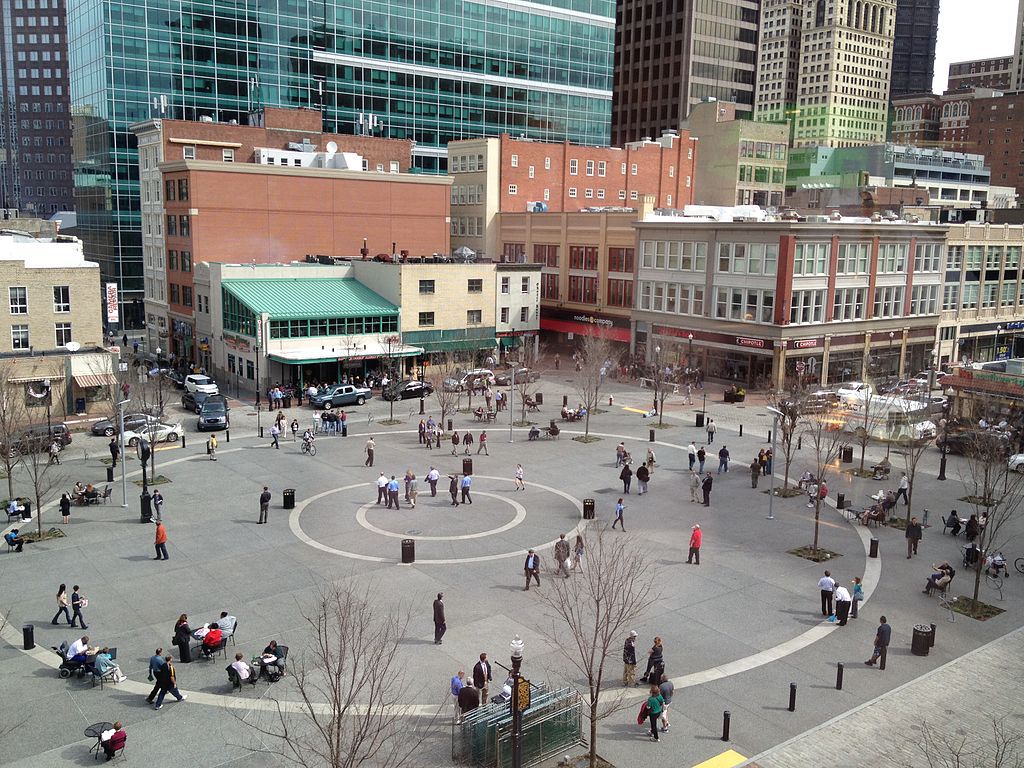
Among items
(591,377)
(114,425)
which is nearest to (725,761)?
(591,377)

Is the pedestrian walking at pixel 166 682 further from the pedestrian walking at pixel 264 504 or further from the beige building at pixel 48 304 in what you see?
the beige building at pixel 48 304

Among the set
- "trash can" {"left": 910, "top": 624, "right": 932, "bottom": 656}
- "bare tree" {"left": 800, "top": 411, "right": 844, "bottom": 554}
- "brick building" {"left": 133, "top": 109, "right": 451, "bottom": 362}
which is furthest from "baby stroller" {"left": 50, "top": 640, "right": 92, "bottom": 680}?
"brick building" {"left": 133, "top": 109, "right": 451, "bottom": 362}

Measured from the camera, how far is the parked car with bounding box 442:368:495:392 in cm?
5611

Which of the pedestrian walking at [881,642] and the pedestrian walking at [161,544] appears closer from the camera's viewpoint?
the pedestrian walking at [881,642]

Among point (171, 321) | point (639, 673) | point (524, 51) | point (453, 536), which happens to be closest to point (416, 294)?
point (171, 321)

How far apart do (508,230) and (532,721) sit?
73.4m

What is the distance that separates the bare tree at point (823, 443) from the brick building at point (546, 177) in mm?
41019

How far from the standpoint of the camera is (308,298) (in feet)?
204

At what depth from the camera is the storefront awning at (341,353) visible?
57.9 meters

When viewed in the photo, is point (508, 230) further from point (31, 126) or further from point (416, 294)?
point (31, 126)

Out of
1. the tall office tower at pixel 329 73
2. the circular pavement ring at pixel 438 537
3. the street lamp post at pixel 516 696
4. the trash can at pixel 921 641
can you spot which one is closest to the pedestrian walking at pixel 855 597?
the trash can at pixel 921 641

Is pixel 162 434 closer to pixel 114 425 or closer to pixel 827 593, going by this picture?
pixel 114 425

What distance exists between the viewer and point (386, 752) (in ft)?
59.5

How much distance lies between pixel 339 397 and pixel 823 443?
29.4m
